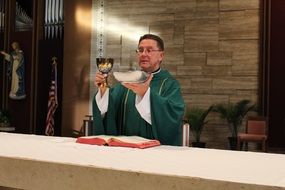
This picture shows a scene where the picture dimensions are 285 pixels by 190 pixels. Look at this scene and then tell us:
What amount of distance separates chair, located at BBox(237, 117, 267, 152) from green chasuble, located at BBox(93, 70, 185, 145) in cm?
433

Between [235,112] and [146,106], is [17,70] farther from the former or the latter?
[146,106]

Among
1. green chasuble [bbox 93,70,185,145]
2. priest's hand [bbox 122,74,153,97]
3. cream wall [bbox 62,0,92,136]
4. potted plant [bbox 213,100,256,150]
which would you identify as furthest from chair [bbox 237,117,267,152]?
priest's hand [bbox 122,74,153,97]

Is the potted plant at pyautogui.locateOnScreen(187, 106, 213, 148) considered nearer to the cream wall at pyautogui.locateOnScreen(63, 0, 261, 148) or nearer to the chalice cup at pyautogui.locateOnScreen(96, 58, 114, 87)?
the cream wall at pyautogui.locateOnScreen(63, 0, 261, 148)

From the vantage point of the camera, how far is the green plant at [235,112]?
8.04m

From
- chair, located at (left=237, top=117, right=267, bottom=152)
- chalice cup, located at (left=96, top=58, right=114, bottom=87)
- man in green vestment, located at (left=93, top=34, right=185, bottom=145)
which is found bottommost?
chair, located at (left=237, top=117, right=267, bottom=152)

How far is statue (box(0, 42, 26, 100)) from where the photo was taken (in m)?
10.0

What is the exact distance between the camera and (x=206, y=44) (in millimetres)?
8695

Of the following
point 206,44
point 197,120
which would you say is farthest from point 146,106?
point 206,44

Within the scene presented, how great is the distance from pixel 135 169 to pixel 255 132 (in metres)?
6.38

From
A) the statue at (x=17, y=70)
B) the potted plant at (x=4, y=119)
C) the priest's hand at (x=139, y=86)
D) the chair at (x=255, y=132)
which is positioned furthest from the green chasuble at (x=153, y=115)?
the statue at (x=17, y=70)

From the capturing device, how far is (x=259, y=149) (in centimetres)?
805

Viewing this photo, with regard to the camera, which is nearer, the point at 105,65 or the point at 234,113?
the point at 105,65

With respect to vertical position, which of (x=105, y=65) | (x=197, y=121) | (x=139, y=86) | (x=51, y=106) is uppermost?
(x=105, y=65)

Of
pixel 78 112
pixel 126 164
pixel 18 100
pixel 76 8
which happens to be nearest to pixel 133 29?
pixel 76 8
